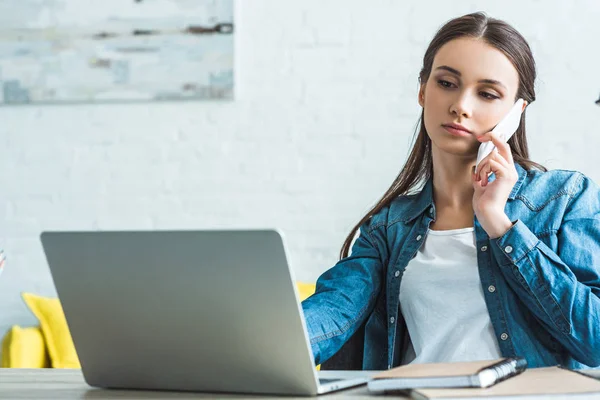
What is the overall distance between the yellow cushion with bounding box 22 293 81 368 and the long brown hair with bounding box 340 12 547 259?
1.30m

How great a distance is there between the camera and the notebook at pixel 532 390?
2.74 ft

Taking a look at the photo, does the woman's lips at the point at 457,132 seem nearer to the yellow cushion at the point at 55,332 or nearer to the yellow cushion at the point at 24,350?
the yellow cushion at the point at 55,332

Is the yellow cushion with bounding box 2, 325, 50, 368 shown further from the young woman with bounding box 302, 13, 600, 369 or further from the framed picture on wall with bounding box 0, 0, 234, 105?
the young woman with bounding box 302, 13, 600, 369

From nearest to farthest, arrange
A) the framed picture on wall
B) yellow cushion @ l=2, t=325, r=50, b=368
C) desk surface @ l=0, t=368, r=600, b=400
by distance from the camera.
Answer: desk surface @ l=0, t=368, r=600, b=400 → yellow cushion @ l=2, t=325, r=50, b=368 → the framed picture on wall

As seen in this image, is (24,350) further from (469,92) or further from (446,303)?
(469,92)

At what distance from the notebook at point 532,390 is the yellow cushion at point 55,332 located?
6.62ft

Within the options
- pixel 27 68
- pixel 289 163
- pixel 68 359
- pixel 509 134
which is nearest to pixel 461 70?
pixel 509 134

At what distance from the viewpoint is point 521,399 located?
827mm

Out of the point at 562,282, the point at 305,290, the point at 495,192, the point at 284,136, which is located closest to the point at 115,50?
the point at 284,136

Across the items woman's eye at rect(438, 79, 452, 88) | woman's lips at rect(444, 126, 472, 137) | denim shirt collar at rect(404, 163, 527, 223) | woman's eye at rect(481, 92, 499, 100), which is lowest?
denim shirt collar at rect(404, 163, 527, 223)

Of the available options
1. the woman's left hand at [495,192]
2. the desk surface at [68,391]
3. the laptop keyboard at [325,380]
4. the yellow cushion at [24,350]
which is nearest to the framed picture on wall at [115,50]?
the yellow cushion at [24,350]

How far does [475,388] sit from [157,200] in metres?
2.41

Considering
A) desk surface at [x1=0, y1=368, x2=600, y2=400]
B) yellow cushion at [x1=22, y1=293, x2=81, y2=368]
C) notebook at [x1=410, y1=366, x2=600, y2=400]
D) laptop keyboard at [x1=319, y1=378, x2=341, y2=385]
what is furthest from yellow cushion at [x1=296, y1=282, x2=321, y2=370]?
notebook at [x1=410, y1=366, x2=600, y2=400]

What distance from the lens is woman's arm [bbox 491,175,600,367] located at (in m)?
1.35
